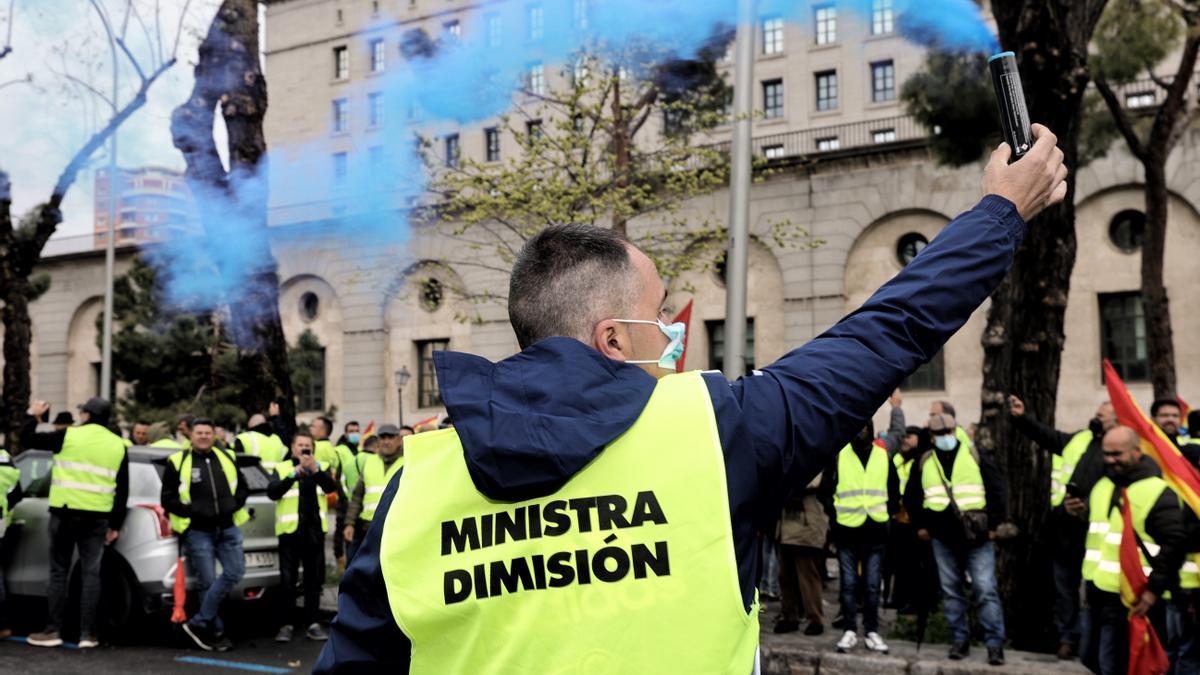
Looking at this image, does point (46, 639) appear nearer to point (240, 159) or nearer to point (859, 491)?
point (240, 159)

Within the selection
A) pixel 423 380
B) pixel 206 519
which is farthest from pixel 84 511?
pixel 423 380

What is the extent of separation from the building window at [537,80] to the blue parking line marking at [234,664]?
841 centimetres

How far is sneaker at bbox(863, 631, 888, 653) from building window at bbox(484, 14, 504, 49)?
7.45 metres

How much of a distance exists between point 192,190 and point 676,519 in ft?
41.9

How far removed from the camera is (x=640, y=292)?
6.61ft

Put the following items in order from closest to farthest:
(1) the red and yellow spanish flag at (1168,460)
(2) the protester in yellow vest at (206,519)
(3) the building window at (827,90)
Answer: (1) the red and yellow spanish flag at (1168,460) < (2) the protester in yellow vest at (206,519) < (3) the building window at (827,90)

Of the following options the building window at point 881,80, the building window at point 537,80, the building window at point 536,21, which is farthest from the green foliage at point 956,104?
the building window at point 881,80

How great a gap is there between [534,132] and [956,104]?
650cm

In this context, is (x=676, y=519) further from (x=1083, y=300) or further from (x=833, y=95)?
(x=833, y=95)

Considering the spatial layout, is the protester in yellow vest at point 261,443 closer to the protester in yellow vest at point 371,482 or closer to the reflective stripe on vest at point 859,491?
the protester in yellow vest at point 371,482

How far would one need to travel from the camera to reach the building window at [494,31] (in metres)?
12.4

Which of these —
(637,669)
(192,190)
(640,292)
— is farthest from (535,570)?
(192,190)

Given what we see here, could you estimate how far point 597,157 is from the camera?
658 inches

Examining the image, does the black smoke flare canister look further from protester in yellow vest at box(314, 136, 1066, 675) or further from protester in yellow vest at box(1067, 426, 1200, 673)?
protester in yellow vest at box(1067, 426, 1200, 673)
